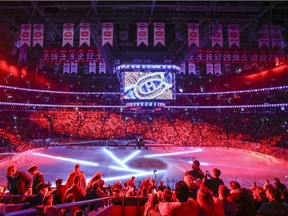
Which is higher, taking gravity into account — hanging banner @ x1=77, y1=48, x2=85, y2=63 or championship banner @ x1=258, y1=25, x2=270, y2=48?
hanging banner @ x1=77, y1=48, x2=85, y2=63

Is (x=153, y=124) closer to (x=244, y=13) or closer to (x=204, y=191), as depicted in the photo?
(x=244, y=13)

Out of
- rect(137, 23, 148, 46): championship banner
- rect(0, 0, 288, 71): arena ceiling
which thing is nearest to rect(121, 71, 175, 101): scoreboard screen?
rect(0, 0, 288, 71): arena ceiling

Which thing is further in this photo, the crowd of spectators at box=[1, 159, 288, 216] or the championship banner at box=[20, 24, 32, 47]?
the championship banner at box=[20, 24, 32, 47]

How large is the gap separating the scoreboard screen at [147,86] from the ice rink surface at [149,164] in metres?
5.07

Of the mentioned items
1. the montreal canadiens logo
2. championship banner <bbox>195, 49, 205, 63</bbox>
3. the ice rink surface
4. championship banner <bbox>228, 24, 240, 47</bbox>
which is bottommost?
the ice rink surface

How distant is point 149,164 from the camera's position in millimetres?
19781

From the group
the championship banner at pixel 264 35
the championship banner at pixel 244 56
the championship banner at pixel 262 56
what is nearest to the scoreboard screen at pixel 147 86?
the championship banner at pixel 244 56

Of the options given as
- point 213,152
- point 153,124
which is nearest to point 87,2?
point 213,152

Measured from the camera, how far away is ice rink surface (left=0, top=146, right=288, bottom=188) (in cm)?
1608

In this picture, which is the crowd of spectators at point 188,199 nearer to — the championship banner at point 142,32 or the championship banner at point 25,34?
the championship banner at point 142,32

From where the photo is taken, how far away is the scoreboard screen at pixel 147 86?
71.7ft

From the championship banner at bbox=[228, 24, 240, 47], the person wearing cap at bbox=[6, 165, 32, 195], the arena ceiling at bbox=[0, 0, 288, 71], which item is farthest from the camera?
the championship banner at bbox=[228, 24, 240, 47]

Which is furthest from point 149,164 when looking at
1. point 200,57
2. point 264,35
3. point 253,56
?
point 264,35

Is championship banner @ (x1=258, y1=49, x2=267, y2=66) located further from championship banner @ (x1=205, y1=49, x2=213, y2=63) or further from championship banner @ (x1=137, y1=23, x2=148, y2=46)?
championship banner @ (x1=137, y1=23, x2=148, y2=46)
